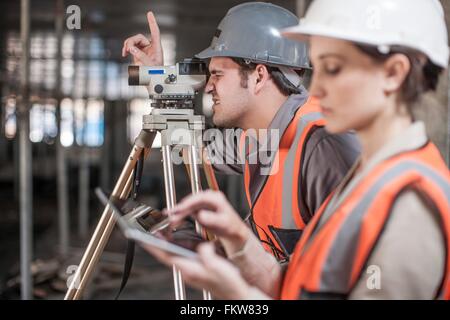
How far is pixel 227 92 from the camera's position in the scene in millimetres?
1565

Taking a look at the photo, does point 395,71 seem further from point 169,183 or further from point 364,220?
point 169,183

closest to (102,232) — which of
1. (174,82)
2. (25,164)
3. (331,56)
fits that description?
(174,82)

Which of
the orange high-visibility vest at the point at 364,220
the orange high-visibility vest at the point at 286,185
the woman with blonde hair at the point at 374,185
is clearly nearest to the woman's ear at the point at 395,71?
the woman with blonde hair at the point at 374,185

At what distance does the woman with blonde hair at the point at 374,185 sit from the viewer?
1009 mm

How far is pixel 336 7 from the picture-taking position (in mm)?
1078

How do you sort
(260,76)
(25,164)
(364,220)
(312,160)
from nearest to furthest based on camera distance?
1. (364,220)
2. (312,160)
3. (260,76)
4. (25,164)

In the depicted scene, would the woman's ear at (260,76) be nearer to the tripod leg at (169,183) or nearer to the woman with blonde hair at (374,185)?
the tripod leg at (169,183)

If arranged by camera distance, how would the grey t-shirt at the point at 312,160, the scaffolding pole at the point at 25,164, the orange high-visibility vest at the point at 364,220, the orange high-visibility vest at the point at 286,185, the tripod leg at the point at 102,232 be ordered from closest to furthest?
the orange high-visibility vest at the point at 364,220, the grey t-shirt at the point at 312,160, the orange high-visibility vest at the point at 286,185, the tripod leg at the point at 102,232, the scaffolding pole at the point at 25,164

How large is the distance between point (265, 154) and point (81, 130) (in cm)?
282

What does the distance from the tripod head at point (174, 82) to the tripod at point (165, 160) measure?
0.06 feet

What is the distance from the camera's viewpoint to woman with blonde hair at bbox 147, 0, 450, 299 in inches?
39.7

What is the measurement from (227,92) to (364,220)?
645 millimetres

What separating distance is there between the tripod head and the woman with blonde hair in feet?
1.59
